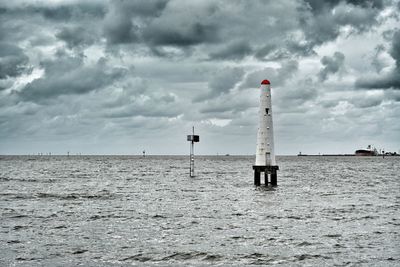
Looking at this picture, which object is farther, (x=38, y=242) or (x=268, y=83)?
(x=268, y=83)

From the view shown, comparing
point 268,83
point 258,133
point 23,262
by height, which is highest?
point 268,83

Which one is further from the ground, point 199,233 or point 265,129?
point 265,129

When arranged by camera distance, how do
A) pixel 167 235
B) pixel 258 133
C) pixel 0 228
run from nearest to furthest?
pixel 167 235 → pixel 0 228 → pixel 258 133

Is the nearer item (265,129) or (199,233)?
(199,233)

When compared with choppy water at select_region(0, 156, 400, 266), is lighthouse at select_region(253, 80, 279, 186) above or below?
above

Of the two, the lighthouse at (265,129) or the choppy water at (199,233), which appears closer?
the choppy water at (199,233)

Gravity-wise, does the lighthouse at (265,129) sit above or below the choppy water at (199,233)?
above

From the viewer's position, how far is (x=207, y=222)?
26.0m

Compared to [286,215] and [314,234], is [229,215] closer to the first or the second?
[286,215]

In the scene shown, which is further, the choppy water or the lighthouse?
the lighthouse

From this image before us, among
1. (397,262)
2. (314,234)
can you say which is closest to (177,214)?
(314,234)

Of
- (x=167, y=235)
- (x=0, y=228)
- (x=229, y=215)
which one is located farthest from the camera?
(x=229, y=215)

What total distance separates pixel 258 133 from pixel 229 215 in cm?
1664

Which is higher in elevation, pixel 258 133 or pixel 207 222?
pixel 258 133
